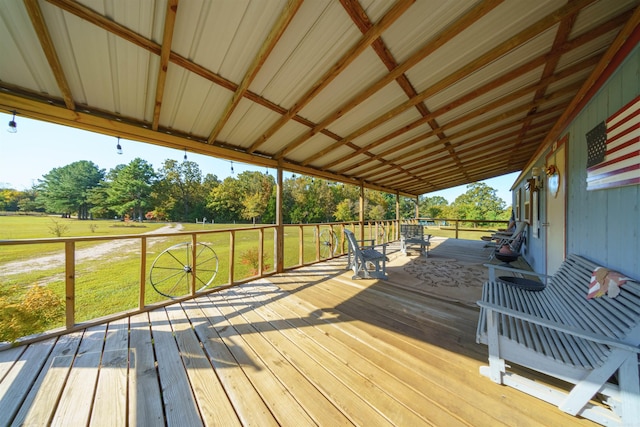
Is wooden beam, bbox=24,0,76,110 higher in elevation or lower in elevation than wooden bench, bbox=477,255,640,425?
higher

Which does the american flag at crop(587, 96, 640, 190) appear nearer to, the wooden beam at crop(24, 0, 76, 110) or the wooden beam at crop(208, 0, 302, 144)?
the wooden beam at crop(208, 0, 302, 144)

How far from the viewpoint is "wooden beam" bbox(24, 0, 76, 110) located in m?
1.43

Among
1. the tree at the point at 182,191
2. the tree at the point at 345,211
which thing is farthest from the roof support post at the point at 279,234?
the tree at the point at 182,191

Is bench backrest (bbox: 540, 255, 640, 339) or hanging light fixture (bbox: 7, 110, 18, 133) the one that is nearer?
bench backrest (bbox: 540, 255, 640, 339)

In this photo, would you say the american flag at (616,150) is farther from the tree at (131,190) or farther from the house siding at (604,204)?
the tree at (131,190)

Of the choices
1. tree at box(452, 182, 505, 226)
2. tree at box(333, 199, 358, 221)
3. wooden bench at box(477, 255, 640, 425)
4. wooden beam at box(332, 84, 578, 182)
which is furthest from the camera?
tree at box(333, 199, 358, 221)

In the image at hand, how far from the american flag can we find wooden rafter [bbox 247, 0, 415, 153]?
179cm

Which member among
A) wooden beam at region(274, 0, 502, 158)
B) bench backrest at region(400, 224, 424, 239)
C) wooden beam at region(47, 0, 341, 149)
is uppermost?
wooden beam at region(274, 0, 502, 158)

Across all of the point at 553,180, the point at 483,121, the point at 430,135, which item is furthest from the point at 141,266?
the point at 553,180

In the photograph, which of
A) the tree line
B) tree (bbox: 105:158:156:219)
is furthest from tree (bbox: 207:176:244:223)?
tree (bbox: 105:158:156:219)

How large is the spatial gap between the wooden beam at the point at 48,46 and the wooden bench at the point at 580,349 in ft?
12.4

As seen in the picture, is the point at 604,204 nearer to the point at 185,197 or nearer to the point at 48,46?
the point at 48,46

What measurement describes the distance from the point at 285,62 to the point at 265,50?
32cm

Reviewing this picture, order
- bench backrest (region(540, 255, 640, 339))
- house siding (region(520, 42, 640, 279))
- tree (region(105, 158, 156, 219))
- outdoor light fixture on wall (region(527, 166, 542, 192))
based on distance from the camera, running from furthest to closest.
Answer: tree (region(105, 158, 156, 219)) < outdoor light fixture on wall (region(527, 166, 542, 192)) < house siding (region(520, 42, 640, 279)) < bench backrest (region(540, 255, 640, 339))
